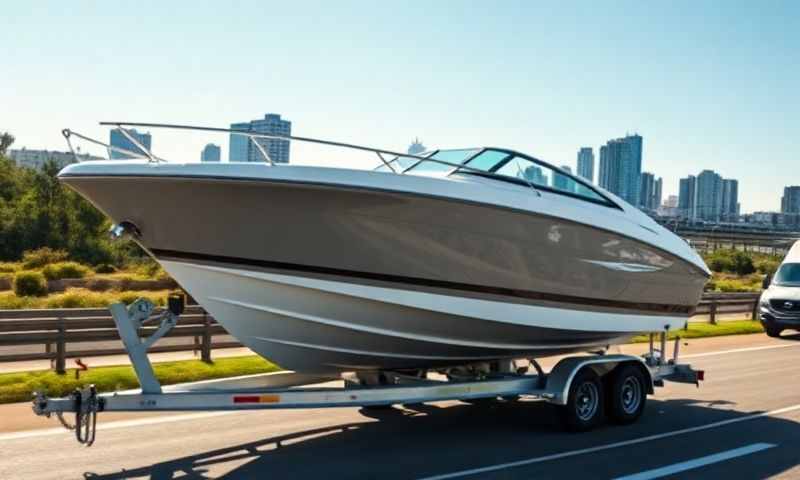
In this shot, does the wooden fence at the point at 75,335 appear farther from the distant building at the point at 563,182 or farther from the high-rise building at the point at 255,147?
the distant building at the point at 563,182

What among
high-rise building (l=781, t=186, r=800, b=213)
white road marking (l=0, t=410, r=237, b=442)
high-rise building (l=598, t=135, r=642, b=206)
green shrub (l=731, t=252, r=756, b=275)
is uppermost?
high-rise building (l=781, t=186, r=800, b=213)

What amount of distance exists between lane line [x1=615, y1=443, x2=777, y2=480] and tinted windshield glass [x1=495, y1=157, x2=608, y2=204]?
3.02m

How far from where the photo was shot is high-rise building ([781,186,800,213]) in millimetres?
174875

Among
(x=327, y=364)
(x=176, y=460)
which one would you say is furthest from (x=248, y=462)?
(x=327, y=364)

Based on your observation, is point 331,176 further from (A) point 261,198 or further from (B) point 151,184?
(B) point 151,184

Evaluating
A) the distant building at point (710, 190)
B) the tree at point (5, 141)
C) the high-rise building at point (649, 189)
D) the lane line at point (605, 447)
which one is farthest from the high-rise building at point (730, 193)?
the lane line at point (605, 447)

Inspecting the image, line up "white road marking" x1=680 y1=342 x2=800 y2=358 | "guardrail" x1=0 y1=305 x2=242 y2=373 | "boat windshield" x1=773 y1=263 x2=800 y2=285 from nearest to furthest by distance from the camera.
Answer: "guardrail" x1=0 y1=305 x2=242 y2=373, "white road marking" x1=680 y1=342 x2=800 y2=358, "boat windshield" x1=773 y1=263 x2=800 y2=285

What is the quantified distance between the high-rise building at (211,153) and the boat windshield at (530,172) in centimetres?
242

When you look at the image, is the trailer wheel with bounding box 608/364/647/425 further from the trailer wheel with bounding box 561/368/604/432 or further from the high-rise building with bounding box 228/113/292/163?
the high-rise building with bounding box 228/113/292/163

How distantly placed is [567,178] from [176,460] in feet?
16.6

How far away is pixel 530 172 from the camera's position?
29.9 feet

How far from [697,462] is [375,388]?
314 cm

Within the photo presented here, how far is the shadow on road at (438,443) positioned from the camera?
7.39 m

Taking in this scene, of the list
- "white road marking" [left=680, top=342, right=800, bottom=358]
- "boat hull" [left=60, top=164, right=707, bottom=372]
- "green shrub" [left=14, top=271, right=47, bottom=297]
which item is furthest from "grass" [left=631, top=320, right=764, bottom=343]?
"green shrub" [left=14, top=271, right=47, bottom=297]
